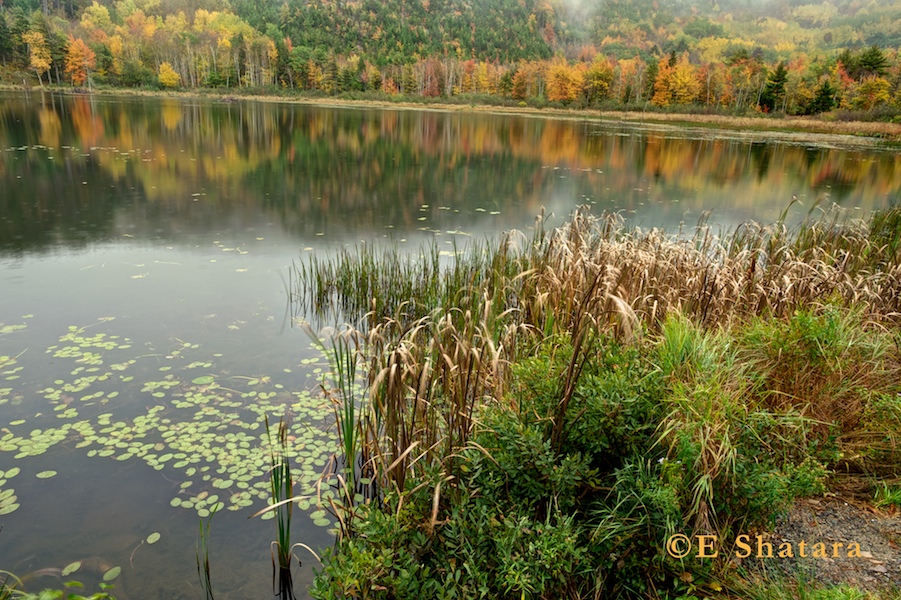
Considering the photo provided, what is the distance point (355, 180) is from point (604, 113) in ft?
174

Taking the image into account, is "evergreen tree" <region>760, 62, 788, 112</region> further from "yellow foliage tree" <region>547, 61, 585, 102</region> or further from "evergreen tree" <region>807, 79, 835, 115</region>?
"yellow foliage tree" <region>547, 61, 585, 102</region>

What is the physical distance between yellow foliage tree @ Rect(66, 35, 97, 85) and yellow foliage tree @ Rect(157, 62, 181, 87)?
8.26 m

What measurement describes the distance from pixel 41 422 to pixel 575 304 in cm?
397

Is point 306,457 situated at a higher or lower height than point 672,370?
lower

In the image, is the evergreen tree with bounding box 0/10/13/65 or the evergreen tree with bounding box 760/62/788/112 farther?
the evergreen tree with bounding box 0/10/13/65

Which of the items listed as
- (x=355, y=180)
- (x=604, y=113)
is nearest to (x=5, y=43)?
(x=604, y=113)

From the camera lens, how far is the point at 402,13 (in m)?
155

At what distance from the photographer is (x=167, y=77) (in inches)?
2820

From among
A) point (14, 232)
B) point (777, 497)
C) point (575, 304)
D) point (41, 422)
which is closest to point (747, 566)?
point (777, 497)

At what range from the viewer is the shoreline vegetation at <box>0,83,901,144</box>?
137ft

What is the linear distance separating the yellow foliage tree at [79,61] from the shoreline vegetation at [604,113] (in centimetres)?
668

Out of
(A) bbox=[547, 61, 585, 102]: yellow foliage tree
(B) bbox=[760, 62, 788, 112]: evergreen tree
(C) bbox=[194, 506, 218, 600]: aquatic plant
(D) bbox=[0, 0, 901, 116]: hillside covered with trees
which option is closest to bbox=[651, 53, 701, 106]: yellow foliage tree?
(D) bbox=[0, 0, 901, 116]: hillside covered with trees

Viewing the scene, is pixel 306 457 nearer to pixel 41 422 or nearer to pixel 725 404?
pixel 41 422

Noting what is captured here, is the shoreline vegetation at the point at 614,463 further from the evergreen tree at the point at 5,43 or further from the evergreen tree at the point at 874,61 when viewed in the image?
the evergreen tree at the point at 5,43
